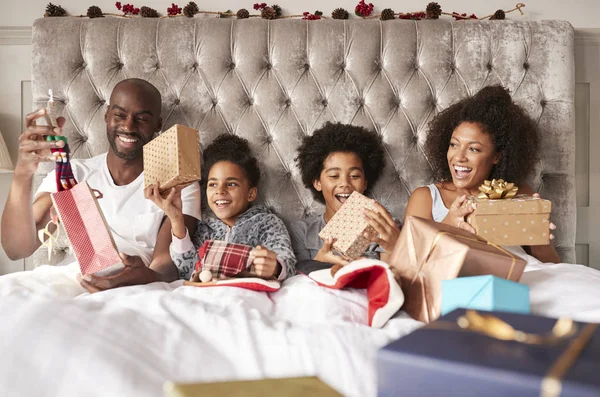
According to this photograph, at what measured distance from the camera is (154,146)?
65.6 inches

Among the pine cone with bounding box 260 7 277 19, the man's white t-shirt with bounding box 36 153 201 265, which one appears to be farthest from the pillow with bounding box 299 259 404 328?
the pine cone with bounding box 260 7 277 19

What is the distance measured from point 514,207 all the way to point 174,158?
110 centimetres

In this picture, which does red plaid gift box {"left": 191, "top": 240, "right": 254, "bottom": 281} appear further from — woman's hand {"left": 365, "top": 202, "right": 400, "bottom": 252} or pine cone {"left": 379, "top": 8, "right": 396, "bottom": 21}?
pine cone {"left": 379, "top": 8, "right": 396, "bottom": 21}

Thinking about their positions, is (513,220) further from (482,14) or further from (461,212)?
(482,14)

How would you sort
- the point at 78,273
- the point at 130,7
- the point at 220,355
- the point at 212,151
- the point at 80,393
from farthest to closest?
the point at 130,7 → the point at 212,151 → the point at 78,273 → the point at 220,355 → the point at 80,393

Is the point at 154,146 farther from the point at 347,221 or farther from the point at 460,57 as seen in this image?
Answer: the point at 460,57

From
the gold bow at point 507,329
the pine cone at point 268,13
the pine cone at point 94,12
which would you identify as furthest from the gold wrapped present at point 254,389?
the pine cone at point 94,12

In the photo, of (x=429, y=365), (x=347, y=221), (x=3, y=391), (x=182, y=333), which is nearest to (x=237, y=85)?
(x=347, y=221)

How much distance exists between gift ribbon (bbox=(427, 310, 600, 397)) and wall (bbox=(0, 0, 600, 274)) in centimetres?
207

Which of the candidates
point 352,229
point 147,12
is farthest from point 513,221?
point 147,12

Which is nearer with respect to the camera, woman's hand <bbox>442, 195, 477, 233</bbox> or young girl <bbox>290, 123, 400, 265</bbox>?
woman's hand <bbox>442, 195, 477, 233</bbox>

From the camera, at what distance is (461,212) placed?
1630 mm

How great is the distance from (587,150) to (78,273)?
2325mm

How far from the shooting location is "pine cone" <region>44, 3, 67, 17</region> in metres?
2.25
